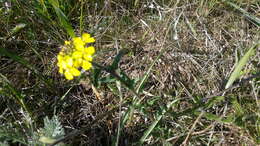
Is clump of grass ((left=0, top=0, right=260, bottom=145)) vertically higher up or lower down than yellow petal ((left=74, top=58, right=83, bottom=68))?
lower down

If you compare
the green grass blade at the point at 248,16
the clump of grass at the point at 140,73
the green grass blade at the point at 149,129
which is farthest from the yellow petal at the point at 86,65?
the green grass blade at the point at 248,16

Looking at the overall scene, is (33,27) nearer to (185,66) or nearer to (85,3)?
(85,3)

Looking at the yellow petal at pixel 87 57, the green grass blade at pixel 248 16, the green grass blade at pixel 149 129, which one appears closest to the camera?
the yellow petal at pixel 87 57

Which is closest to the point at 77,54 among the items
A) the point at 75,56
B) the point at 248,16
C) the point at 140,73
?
the point at 75,56

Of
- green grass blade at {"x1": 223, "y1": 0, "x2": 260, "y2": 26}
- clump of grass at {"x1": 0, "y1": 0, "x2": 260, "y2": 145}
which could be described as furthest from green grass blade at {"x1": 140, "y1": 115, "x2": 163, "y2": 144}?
green grass blade at {"x1": 223, "y1": 0, "x2": 260, "y2": 26}

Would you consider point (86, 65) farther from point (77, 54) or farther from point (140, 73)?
point (140, 73)

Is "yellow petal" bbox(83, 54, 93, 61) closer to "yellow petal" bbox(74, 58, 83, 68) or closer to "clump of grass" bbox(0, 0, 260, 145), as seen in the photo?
"yellow petal" bbox(74, 58, 83, 68)

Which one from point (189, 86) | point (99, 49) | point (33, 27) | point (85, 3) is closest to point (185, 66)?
point (189, 86)

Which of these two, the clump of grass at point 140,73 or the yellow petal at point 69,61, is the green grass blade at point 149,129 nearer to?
the clump of grass at point 140,73
